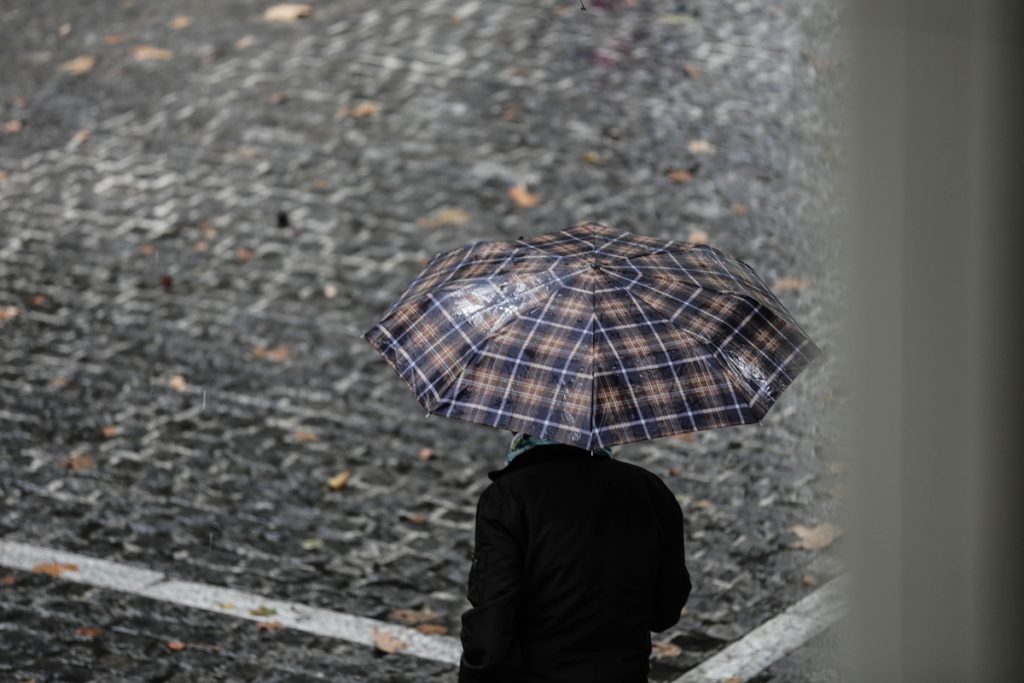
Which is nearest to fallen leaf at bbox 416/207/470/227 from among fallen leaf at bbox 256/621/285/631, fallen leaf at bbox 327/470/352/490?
fallen leaf at bbox 327/470/352/490

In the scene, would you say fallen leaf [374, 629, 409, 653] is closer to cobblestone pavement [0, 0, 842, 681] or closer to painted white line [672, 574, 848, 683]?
cobblestone pavement [0, 0, 842, 681]

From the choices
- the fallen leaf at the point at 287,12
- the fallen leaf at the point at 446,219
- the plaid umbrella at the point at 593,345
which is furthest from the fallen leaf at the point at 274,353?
the fallen leaf at the point at 287,12

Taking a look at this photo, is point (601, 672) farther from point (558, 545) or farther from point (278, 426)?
point (278, 426)

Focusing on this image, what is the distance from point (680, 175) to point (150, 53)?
3.83 metres

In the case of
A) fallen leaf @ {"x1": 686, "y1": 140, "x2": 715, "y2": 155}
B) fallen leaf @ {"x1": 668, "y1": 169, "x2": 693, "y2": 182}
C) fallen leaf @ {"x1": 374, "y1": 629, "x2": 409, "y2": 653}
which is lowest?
fallen leaf @ {"x1": 374, "y1": 629, "x2": 409, "y2": 653}

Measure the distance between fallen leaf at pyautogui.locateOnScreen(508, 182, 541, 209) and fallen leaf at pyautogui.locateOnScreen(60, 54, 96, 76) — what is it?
326 cm

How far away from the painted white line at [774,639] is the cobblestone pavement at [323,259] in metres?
0.08

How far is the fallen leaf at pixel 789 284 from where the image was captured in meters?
7.71

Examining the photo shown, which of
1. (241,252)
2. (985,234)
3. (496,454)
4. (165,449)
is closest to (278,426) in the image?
(165,449)

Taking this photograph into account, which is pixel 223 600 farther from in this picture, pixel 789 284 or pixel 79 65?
pixel 79 65

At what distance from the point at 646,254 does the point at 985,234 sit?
2.72 feet

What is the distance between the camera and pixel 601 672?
11.7ft

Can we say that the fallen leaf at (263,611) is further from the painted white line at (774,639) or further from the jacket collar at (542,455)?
the jacket collar at (542,455)

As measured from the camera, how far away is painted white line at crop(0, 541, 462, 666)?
5539mm
